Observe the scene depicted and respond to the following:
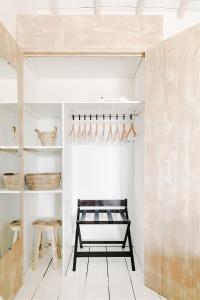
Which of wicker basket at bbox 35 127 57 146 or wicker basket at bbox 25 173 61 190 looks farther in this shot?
wicker basket at bbox 35 127 57 146

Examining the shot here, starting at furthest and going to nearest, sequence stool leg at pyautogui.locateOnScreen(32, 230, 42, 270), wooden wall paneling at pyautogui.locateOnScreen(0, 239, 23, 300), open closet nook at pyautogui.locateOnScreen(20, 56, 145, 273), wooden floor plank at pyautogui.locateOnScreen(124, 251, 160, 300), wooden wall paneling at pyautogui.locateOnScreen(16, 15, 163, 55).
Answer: open closet nook at pyautogui.locateOnScreen(20, 56, 145, 273) < stool leg at pyautogui.locateOnScreen(32, 230, 42, 270) < wooden wall paneling at pyautogui.locateOnScreen(16, 15, 163, 55) < wooden floor plank at pyautogui.locateOnScreen(124, 251, 160, 300) < wooden wall paneling at pyautogui.locateOnScreen(0, 239, 23, 300)

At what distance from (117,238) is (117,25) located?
255cm

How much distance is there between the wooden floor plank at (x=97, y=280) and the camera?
226cm

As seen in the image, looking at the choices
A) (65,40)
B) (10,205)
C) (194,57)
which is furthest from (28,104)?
(194,57)

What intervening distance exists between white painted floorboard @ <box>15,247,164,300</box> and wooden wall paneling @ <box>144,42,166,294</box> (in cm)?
18

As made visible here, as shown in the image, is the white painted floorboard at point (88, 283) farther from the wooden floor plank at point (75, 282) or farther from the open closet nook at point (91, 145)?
the open closet nook at point (91, 145)

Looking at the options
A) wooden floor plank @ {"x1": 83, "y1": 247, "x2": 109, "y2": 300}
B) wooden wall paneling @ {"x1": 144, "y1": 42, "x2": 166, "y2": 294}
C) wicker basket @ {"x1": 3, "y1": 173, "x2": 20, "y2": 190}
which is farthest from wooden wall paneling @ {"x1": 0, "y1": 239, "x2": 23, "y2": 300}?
wooden wall paneling @ {"x1": 144, "y1": 42, "x2": 166, "y2": 294}

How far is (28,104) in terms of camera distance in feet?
8.60

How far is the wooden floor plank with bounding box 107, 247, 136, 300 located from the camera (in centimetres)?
224

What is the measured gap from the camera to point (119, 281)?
248 cm

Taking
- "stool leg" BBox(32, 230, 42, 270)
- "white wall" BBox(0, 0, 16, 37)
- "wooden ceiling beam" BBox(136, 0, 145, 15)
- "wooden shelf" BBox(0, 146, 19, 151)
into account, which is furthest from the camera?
"wooden ceiling beam" BBox(136, 0, 145, 15)

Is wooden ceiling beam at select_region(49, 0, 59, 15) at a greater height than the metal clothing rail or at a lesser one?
greater

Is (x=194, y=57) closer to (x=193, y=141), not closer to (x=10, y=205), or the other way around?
(x=193, y=141)

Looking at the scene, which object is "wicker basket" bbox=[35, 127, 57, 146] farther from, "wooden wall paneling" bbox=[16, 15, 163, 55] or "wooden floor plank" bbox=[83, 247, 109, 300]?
"wooden floor plank" bbox=[83, 247, 109, 300]
